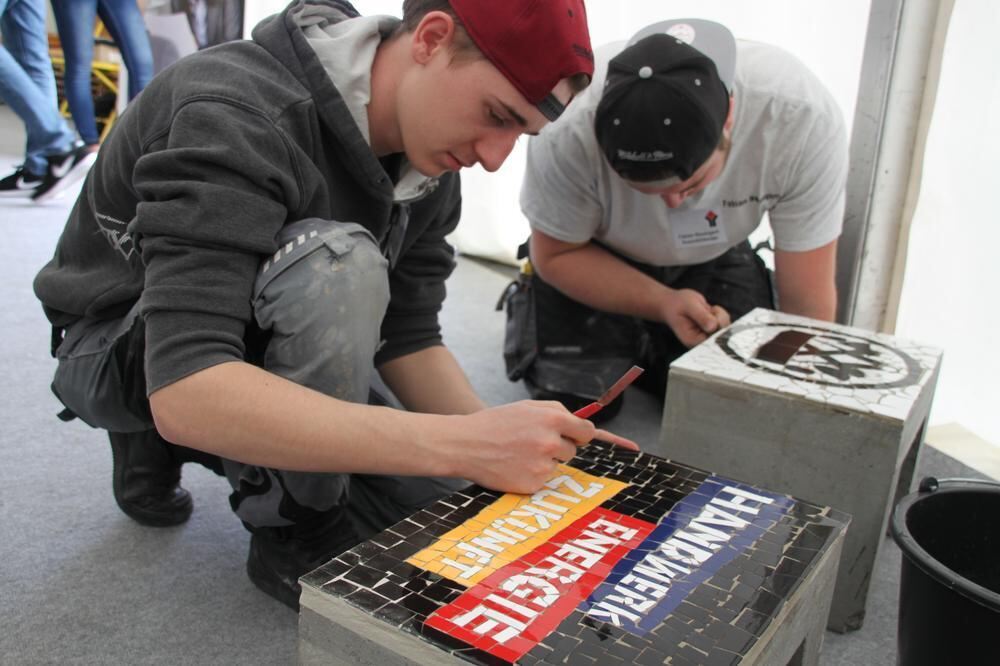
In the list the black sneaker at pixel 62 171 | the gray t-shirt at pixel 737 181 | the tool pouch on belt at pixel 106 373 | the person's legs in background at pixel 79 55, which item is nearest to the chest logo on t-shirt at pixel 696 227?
the gray t-shirt at pixel 737 181

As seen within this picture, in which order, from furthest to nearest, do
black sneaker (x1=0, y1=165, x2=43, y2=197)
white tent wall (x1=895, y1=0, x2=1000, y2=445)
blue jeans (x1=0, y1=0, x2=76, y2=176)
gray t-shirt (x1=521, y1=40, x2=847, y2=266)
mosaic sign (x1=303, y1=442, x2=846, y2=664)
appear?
black sneaker (x1=0, y1=165, x2=43, y2=197) < blue jeans (x1=0, y1=0, x2=76, y2=176) < white tent wall (x1=895, y1=0, x2=1000, y2=445) < gray t-shirt (x1=521, y1=40, x2=847, y2=266) < mosaic sign (x1=303, y1=442, x2=846, y2=664)

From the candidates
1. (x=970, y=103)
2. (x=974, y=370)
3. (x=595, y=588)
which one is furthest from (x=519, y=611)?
(x=970, y=103)

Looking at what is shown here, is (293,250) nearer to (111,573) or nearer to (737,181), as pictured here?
(111,573)

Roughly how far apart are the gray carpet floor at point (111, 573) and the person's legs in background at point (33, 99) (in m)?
1.50

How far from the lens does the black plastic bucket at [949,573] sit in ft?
2.20

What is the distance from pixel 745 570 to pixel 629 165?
60cm

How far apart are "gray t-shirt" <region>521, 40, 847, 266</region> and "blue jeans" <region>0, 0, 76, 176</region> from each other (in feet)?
6.19

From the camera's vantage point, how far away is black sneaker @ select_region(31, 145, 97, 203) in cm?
263

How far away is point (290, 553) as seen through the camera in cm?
89

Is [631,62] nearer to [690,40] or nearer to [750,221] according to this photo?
[690,40]

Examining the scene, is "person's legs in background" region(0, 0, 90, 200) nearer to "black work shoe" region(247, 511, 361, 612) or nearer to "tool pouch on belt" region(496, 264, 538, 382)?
"tool pouch on belt" region(496, 264, 538, 382)

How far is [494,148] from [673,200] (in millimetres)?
487

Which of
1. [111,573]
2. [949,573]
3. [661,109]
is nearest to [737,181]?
[661,109]

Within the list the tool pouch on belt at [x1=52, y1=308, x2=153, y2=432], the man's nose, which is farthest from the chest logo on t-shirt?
the tool pouch on belt at [x1=52, y1=308, x2=153, y2=432]
